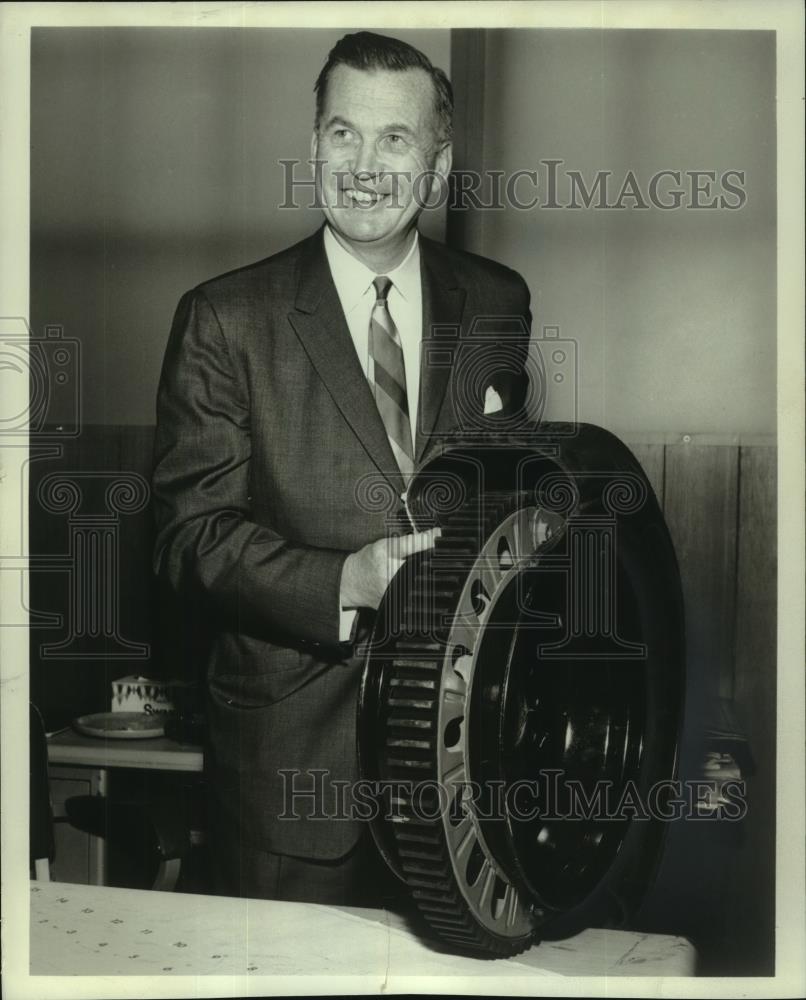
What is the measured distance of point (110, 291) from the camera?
6.05 feet

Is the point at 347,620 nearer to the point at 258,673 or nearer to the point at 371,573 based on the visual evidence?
the point at 371,573

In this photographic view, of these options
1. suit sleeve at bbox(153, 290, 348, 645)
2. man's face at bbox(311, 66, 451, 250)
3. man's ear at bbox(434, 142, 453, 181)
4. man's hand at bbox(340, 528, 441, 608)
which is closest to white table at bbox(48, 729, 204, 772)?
suit sleeve at bbox(153, 290, 348, 645)

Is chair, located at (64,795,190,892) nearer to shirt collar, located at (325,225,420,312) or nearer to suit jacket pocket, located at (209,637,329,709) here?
suit jacket pocket, located at (209,637,329,709)

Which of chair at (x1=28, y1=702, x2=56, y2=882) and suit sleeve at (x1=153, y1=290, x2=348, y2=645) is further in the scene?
chair at (x1=28, y1=702, x2=56, y2=882)

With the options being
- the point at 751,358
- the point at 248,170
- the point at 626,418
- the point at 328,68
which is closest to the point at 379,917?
the point at 626,418

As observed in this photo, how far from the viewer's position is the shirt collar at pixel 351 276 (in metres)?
1.79

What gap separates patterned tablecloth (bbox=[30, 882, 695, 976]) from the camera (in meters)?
1.76

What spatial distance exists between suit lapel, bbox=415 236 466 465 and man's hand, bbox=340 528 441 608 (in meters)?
0.14

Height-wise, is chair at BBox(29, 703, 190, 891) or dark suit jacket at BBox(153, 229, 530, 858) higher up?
dark suit jacket at BBox(153, 229, 530, 858)

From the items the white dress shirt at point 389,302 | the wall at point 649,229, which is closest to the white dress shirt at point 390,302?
the white dress shirt at point 389,302

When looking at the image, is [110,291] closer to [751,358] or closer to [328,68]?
[328,68]

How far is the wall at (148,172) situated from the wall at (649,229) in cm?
16

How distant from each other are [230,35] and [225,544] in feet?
2.62

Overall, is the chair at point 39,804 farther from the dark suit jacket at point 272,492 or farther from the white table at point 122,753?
the dark suit jacket at point 272,492
